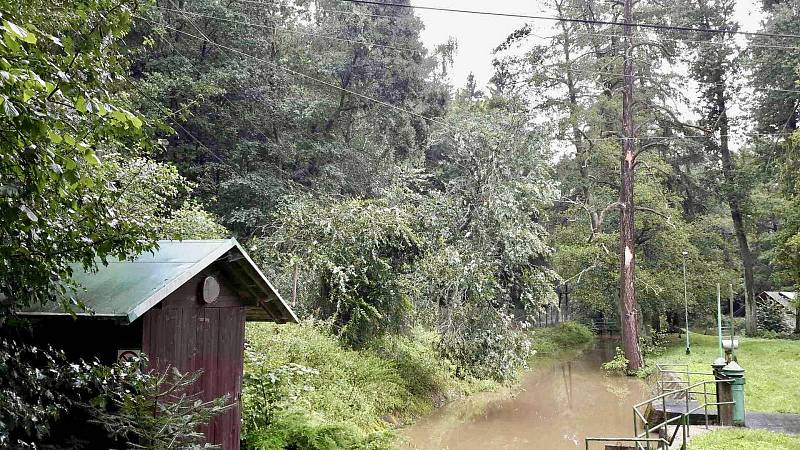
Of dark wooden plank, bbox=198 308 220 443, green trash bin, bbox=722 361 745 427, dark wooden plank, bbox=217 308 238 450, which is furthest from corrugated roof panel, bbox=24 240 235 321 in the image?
green trash bin, bbox=722 361 745 427

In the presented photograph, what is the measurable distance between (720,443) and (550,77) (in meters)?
17.2

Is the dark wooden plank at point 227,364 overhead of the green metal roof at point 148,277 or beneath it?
beneath

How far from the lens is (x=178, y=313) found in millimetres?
6793

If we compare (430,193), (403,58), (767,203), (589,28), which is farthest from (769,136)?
(430,193)

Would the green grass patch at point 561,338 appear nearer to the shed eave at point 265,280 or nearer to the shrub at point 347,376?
the shrub at point 347,376

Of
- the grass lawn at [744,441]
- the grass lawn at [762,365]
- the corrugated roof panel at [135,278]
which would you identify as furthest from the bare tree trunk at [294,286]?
the grass lawn at [762,365]

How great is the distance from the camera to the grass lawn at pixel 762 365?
15.4 meters

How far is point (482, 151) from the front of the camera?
17422mm

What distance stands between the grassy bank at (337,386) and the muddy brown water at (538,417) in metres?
0.57

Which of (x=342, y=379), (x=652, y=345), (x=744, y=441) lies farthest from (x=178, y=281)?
(x=652, y=345)

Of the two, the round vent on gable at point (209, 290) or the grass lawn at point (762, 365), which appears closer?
the round vent on gable at point (209, 290)

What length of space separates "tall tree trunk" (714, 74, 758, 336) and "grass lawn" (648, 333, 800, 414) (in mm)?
2615

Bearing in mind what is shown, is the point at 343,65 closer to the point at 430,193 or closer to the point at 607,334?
the point at 430,193

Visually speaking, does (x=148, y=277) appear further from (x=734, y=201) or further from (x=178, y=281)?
(x=734, y=201)
